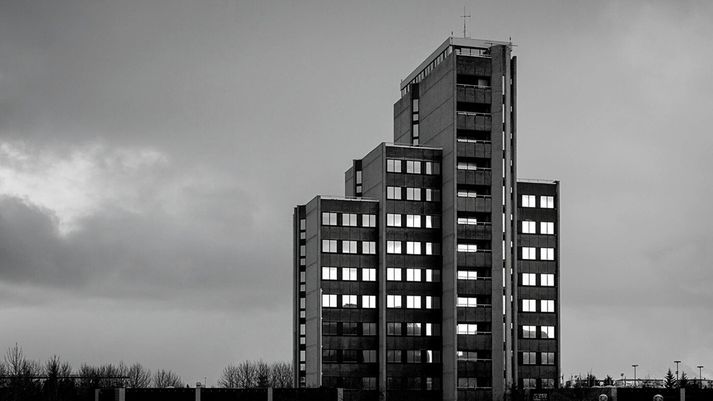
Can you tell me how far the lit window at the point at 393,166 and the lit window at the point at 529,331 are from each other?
105 ft

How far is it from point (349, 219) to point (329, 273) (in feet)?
30.0

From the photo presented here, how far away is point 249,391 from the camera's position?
14862 cm

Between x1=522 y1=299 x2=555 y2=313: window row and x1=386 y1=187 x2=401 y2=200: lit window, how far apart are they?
25.8 m

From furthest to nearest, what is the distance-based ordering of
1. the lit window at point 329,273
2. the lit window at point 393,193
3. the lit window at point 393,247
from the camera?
the lit window at point 329,273, the lit window at point 393,247, the lit window at point 393,193

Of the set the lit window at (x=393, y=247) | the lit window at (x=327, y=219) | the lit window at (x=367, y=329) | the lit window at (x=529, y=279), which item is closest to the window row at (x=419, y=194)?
the lit window at (x=393, y=247)

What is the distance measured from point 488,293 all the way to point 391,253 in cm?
1668

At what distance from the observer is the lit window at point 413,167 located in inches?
6713

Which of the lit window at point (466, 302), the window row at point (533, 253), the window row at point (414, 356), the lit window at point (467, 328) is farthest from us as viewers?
the window row at point (533, 253)

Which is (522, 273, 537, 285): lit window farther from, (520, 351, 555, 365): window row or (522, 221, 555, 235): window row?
(520, 351, 555, 365): window row

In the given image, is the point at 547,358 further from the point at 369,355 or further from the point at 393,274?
the point at 369,355

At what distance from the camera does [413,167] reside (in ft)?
560

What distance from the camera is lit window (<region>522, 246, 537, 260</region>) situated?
172 metres

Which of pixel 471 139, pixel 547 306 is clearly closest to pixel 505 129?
pixel 471 139

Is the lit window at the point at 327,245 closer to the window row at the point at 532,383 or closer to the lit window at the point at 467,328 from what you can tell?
the lit window at the point at 467,328
